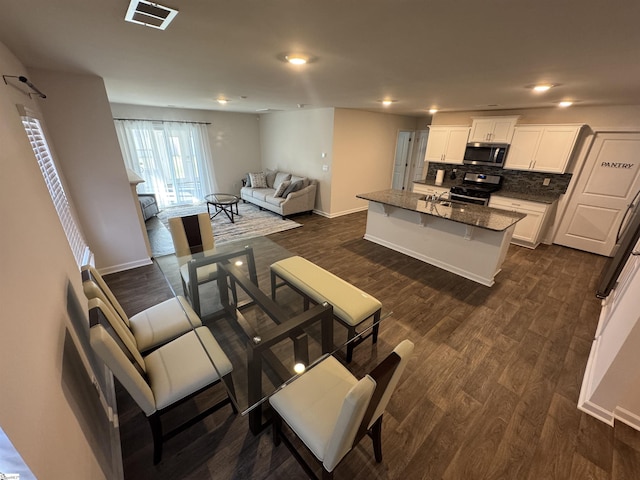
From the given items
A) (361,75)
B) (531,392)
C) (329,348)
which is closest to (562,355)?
(531,392)

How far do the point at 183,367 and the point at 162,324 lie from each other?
0.46m

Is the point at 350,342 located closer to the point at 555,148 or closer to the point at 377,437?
the point at 377,437

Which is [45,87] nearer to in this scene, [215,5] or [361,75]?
[215,5]

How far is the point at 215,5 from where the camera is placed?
1220 millimetres

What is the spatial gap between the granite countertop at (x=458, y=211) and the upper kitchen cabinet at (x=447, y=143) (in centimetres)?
173

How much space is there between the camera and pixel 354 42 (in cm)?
162

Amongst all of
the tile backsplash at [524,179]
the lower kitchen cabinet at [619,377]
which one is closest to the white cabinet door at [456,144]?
the tile backsplash at [524,179]

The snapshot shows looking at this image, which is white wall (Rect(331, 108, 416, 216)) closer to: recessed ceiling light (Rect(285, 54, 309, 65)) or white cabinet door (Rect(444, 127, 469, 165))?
white cabinet door (Rect(444, 127, 469, 165))

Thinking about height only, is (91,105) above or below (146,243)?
above

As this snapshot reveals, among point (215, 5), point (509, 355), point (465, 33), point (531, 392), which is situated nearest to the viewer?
point (215, 5)

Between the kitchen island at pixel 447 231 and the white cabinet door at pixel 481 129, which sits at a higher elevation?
the white cabinet door at pixel 481 129

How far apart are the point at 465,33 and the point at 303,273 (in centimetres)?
196

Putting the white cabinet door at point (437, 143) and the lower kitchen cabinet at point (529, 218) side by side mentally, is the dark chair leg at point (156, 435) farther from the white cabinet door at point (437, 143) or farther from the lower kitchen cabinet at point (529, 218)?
the white cabinet door at point (437, 143)

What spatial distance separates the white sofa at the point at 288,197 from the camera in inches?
217
